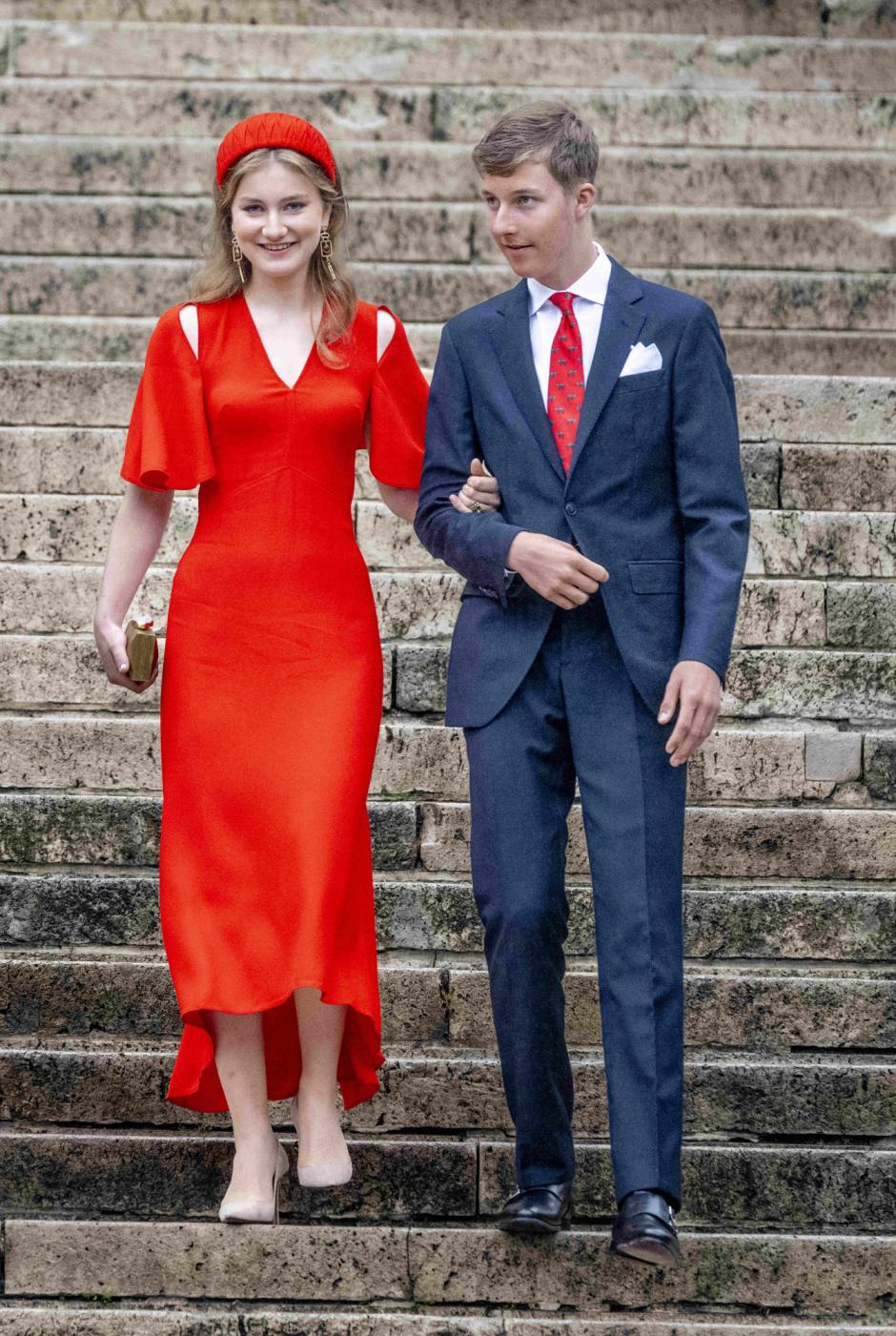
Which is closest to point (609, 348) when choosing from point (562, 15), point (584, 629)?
point (584, 629)

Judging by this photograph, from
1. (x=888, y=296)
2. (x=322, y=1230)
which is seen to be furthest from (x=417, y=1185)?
(x=888, y=296)

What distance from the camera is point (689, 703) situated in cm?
343

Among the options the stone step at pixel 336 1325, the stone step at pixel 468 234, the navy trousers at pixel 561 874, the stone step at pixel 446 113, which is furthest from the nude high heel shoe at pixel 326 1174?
the stone step at pixel 446 113

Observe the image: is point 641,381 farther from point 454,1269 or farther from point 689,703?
point 454,1269

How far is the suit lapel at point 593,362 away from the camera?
354 centimetres

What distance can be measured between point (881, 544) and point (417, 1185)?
241 cm

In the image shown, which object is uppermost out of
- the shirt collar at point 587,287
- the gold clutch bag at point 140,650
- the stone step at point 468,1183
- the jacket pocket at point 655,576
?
the shirt collar at point 587,287

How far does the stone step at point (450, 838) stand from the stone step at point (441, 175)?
3648mm

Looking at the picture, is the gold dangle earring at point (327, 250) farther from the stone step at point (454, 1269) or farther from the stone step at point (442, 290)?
the stone step at point (442, 290)

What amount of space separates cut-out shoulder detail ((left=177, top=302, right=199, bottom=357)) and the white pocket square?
88cm

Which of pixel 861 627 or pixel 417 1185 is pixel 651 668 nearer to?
pixel 417 1185

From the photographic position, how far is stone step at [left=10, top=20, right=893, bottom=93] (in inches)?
323

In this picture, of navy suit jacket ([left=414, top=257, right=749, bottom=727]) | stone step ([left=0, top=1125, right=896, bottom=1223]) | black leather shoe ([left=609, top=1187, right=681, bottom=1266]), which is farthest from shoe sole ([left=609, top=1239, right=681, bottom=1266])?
navy suit jacket ([left=414, top=257, right=749, bottom=727])

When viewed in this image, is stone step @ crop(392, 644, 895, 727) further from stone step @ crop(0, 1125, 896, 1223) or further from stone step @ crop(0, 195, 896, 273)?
stone step @ crop(0, 195, 896, 273)
